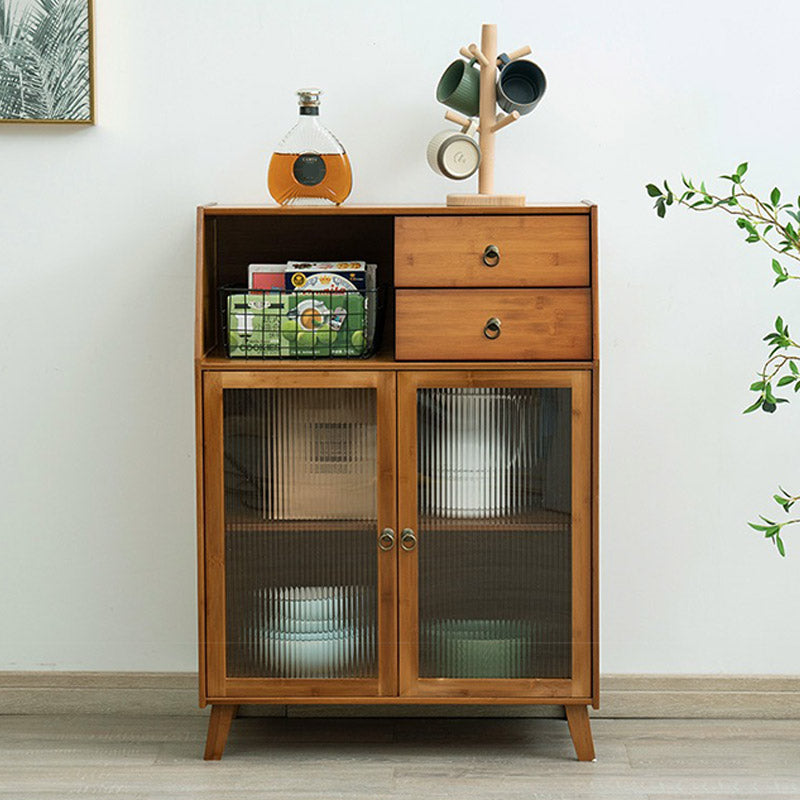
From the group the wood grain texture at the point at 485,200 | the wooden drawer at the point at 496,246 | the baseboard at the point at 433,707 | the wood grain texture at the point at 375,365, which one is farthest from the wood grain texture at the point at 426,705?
the wood grain texture at the point at 485,200

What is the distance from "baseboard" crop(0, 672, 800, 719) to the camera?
2.66 meters

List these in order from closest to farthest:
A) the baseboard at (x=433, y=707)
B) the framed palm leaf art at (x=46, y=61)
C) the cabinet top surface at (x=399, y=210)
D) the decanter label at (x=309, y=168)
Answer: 1. the cabinet top surface at (x=399, y=210)
2. the decanter label at (x=309, y=168)
3. the framed palm leaf art at (x=46, y=61)
4. the baseboard at (x=433, y=707)

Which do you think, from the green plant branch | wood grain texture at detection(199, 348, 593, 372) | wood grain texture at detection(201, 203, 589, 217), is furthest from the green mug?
wood grain texture at detection(199, 348, 593, 372)

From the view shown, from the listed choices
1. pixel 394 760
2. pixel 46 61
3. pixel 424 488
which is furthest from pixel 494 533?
pixel 46 61

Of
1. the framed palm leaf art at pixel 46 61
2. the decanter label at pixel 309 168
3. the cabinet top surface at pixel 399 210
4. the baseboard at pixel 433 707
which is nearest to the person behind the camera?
the cabinet top surface at pixel 399 210

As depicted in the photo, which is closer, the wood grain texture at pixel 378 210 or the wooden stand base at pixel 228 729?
the wood grain texture at pixel 378 210

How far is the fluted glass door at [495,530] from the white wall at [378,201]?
34cm

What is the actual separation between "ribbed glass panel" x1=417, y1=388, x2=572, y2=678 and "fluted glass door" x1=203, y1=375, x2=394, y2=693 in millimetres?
96

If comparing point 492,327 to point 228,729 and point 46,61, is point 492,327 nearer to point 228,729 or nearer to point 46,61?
point 228,729

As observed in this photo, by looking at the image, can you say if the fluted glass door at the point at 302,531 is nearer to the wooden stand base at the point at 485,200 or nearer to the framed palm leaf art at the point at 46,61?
the wooden stand base at the point at 485,200

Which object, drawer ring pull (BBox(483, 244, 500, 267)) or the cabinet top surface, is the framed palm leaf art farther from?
drawer ring pull (BBox(483, 244, 500, 267))

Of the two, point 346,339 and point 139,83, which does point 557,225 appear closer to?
point 346,339

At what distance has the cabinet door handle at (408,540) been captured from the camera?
2.32 m

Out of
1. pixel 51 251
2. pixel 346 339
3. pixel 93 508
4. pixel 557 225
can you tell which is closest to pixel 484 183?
pixel 557 225
